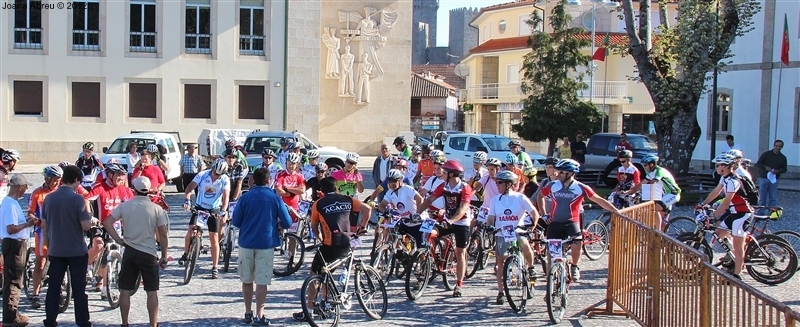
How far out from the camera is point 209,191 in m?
11.5

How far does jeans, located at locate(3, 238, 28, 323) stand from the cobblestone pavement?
13.4 inches

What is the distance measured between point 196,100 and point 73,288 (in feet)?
100

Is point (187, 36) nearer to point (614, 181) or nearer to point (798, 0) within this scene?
point (614, 181)

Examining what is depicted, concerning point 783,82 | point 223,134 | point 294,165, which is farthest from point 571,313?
point 783,82

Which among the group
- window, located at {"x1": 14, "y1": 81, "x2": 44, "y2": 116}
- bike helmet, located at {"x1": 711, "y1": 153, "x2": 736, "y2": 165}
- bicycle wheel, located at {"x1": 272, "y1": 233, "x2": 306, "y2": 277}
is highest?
window, located at {"x1": 14, "y1": 81, "x2": 44, "y2": 116}

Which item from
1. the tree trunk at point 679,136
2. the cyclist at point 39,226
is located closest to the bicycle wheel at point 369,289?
the cyclist at point 39,226

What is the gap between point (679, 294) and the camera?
7.50 m

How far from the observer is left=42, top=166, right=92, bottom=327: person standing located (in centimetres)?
824

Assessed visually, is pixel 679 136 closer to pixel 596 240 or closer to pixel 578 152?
pixel 578 152

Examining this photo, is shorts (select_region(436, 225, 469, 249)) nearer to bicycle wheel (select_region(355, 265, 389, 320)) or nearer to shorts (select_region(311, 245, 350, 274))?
bicycle wheel (select_region(355, 265, 389, 320))

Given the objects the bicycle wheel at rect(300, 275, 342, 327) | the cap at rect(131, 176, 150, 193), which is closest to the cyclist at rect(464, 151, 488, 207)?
the bicycle wheel at rect(300, 275, 342, 327)

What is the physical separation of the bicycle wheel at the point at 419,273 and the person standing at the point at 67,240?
361cm

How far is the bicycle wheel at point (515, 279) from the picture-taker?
31.6 feet

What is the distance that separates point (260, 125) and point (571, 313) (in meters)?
30.1
